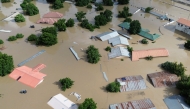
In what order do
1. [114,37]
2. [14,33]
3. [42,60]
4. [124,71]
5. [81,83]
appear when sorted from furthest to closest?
1. [14,33]
2. [114,37]
3. [42,60]
4. [124,71]
5. [81,83]

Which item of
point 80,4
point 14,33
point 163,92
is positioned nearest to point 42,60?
point 14,33

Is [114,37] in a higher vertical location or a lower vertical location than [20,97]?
higher

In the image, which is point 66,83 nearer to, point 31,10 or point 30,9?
point 31,10

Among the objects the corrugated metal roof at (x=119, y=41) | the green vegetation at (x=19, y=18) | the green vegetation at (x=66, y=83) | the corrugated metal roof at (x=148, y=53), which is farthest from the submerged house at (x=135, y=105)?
the green vegetation at (x=19, y=18)

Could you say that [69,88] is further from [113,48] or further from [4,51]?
[4,51]

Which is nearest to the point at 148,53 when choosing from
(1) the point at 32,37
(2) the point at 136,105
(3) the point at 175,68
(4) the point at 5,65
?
(3) the point at 175,68

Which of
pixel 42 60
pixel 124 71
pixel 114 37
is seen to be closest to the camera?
pixel 124 71
